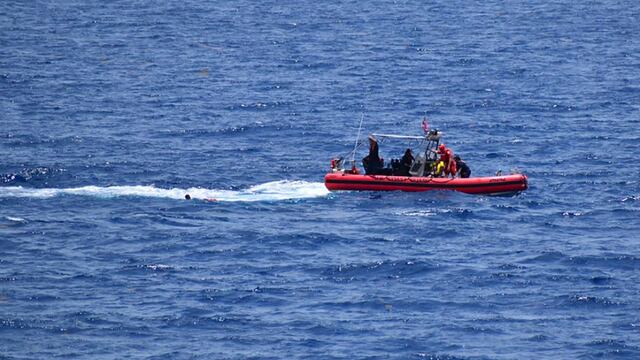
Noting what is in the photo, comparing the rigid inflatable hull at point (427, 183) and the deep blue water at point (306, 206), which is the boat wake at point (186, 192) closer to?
the deep blue water at point (306, 206)

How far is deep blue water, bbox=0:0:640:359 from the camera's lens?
135 feet

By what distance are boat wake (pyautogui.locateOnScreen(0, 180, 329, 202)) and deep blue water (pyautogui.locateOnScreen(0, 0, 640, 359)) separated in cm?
16

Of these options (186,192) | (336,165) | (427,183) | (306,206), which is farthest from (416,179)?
(186,192)

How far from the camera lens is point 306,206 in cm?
5344

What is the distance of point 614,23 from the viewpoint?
102688 mm

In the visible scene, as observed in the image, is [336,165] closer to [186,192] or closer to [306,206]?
[306,206]

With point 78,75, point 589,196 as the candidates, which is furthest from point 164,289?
point 78,75

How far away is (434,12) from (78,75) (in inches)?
1545

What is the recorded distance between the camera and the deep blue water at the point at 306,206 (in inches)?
1614

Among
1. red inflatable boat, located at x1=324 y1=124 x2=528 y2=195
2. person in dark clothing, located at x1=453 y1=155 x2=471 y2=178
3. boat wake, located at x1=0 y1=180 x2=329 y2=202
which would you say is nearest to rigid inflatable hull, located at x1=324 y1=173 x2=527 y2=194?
red inflatable boat, located at x1=324 y1=124 x2=528 y2=195

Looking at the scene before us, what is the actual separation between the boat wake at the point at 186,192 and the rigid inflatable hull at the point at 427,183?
88cm

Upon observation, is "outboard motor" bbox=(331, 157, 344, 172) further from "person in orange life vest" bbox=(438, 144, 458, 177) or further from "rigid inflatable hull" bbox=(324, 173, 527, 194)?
"person in orange life vest" bbox=(438, 144, 458, 177)

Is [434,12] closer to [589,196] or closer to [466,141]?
[466,141]

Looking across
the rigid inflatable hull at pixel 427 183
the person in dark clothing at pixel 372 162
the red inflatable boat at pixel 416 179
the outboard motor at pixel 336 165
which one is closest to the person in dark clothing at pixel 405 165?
the red inflatable boat at pixel 416 179
